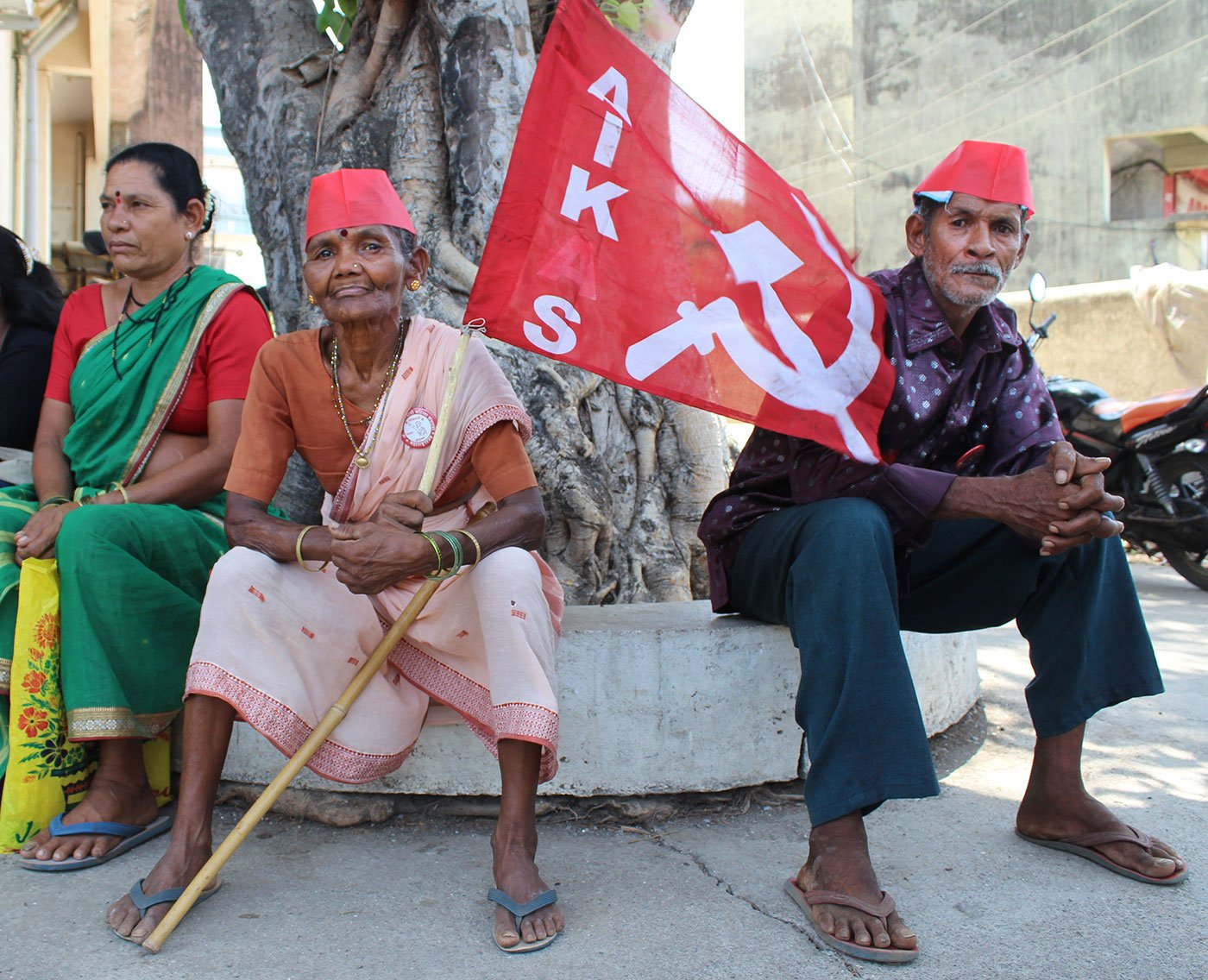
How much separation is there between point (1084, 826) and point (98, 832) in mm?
2150

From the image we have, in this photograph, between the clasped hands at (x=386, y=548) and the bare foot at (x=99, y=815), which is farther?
the bare foot at (x=99, y=815)

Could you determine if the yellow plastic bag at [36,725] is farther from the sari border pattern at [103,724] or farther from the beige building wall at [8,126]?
the beige building wall at [8,126]

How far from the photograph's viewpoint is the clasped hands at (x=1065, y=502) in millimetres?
2178

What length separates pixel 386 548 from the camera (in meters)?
2.21

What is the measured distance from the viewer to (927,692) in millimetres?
3107

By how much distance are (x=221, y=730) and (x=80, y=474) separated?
101 centimetres

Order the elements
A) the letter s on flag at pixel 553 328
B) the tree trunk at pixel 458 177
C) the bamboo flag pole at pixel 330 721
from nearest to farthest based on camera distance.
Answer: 1. the bamboo flag pole at pixel 330 721
2. the letter s on flag at pixel 553 328
3. the tree trunk at pixel 458 177

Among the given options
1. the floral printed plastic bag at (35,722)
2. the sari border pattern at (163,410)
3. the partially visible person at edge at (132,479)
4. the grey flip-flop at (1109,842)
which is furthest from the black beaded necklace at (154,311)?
the grey flip-flop at (1109,842)

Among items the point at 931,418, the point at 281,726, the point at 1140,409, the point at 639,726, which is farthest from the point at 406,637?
the point at 1140,409

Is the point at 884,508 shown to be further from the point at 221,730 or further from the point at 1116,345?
the point at 1116,345

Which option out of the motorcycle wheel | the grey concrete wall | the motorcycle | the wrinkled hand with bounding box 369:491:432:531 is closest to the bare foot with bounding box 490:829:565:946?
the wrinkled hand with bounding box 369:491:432:531

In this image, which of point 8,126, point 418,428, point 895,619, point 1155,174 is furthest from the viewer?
point 1155,174

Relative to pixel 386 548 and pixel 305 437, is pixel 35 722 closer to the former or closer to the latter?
pixel 305 437

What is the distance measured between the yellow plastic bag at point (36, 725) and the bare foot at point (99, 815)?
0.05m
